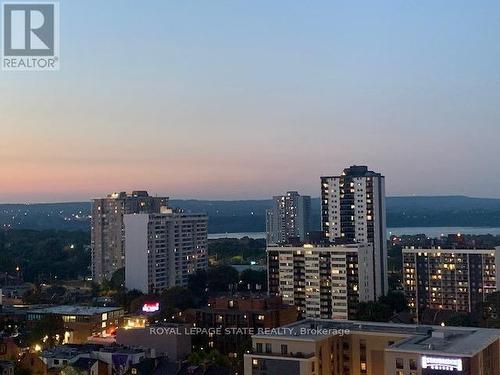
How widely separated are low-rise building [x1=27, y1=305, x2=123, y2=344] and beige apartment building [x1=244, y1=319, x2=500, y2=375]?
A: 715cm

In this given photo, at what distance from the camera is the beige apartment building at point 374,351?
866 cm

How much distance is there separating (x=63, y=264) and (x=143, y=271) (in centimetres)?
896

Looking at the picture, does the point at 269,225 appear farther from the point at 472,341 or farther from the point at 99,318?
the point at 472,341

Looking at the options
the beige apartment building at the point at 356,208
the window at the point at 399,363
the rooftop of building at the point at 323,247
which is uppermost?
the beige apartment building at the point at 356,208

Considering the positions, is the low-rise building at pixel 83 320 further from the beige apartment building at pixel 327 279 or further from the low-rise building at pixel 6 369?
the beige apartment building at pixel 327 279

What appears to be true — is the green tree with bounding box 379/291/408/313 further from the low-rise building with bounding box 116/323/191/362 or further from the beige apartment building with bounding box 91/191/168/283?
the beige apartment building with bounding box 91/191/168/283

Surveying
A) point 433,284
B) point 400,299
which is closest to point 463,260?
point 433,284

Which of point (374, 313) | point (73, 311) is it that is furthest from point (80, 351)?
point (374, 313)

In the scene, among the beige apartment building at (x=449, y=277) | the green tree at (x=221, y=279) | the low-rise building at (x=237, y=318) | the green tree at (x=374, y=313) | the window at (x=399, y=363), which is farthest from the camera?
the green tree at (x=221, y=279)

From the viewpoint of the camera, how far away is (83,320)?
1642 cm

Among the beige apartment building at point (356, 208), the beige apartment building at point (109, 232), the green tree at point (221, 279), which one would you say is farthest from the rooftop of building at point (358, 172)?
the beige apartment building at point (109, 232)

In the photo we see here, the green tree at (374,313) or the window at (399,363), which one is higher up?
the window at (399,363)

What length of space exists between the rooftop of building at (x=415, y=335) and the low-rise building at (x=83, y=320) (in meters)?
6.92

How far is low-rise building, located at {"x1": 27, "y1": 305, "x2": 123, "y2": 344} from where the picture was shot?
16141 millimetres
